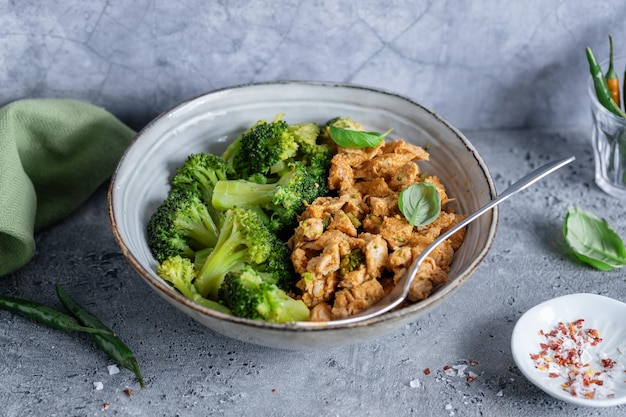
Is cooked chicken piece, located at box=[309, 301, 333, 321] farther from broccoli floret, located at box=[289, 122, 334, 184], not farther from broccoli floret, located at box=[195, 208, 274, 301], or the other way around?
broccoli floret, located at box=[289, 122, 334, 184]

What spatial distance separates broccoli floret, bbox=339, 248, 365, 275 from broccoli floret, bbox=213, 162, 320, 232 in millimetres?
346

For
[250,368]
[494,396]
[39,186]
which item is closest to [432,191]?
[494,396]

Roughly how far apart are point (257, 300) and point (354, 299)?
0.36 metres

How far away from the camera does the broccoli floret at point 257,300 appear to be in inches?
101

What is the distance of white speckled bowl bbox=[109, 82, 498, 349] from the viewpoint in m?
2.63

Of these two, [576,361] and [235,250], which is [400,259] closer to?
[235,250]

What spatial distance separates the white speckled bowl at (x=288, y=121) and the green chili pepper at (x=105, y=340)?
1.12ft

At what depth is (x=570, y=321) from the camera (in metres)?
2.97

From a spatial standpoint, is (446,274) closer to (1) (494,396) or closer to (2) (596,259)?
(1) (494,396)

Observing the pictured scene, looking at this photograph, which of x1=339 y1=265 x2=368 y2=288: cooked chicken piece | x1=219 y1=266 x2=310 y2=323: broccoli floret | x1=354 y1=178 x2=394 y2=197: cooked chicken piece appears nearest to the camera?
x1=219 y1=266 x2=310 y2=323: broccoli floret

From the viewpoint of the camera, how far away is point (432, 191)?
2.90 metres

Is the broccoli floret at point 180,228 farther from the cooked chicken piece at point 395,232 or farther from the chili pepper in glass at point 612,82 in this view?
the chili pepper in glass at point 612,82

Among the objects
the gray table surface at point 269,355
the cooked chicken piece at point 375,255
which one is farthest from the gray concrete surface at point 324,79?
the cooked chicken piece at point 375,255

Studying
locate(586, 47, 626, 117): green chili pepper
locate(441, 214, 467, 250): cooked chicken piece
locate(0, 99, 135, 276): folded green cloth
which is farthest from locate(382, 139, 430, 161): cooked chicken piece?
locate(0, 99, 135, 276): folded green cloth
